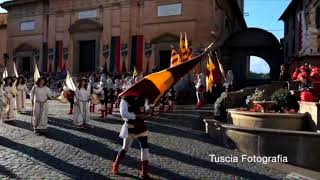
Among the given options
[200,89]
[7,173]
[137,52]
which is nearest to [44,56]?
[137,52]

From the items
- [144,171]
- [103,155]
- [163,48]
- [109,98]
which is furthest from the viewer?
[163,48]

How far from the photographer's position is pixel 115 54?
106 feet

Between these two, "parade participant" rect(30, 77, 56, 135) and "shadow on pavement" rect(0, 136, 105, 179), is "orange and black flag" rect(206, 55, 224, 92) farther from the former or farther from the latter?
"shadow on pavement" rect(0, 136, 105, 179)

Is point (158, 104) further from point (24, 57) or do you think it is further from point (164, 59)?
point (24, 57)

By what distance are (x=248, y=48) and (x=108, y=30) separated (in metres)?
10.5

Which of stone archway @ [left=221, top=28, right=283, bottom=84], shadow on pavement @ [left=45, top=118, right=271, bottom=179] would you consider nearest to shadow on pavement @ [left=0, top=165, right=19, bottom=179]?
shadow on pavement @ [left=45, top=118, right=271, bottom=179]

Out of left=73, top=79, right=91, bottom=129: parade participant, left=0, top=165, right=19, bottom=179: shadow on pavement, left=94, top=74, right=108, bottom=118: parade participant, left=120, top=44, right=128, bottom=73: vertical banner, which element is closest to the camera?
left=0, top=165, right=19, bottom=179: shadow on pavement

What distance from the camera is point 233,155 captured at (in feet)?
33.6

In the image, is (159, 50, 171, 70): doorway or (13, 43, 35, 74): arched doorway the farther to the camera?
(13, 43, 35, 74): arched doorway

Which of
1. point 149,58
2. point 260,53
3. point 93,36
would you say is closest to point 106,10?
point 93,36

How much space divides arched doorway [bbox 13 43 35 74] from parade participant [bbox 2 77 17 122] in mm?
22265

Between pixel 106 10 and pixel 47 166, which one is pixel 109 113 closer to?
pixel 47 166

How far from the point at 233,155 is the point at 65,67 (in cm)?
2718

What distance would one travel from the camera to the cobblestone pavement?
27.9ft
